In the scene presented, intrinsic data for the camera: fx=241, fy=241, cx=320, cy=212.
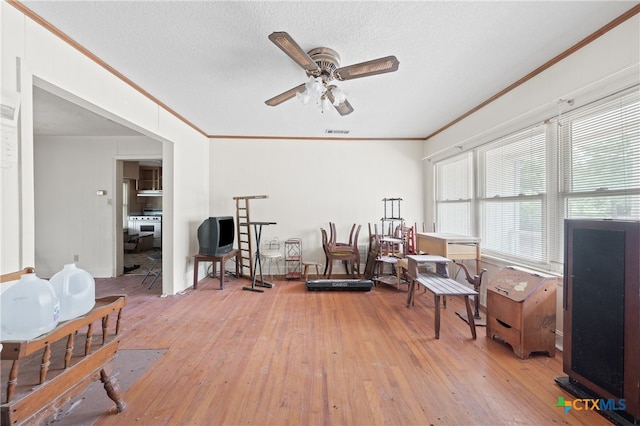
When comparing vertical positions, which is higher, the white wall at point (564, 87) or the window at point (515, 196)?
the white wall at point (564, 87)

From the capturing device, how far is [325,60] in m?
2.04

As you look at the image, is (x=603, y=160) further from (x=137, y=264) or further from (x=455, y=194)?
(x=137, y=264)

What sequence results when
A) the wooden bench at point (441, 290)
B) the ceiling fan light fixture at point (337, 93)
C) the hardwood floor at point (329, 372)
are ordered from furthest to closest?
1. the wooden bench at point (441, 290)
2. the ceiling fan light fixture at point (337, 93)
3. the hardwood floor at point (329, 372)

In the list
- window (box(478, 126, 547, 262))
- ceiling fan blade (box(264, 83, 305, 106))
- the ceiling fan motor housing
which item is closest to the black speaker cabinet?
window (box(478, 126, 547, 262))

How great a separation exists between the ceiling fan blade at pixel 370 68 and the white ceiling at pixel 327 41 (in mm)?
275

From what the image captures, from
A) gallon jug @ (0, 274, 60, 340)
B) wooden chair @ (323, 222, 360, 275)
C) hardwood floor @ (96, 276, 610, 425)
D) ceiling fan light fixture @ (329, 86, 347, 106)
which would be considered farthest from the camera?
wooden chair @ (323, 222, 360, 275)

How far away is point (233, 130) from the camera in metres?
4.25

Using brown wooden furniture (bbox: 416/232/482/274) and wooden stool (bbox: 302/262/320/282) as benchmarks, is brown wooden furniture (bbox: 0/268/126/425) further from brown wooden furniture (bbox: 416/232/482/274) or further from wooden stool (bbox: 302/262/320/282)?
brown wooden furniture (bbox: 416/232/482/274)

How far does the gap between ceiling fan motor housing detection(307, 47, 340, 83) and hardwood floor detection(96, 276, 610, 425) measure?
2.41 metres

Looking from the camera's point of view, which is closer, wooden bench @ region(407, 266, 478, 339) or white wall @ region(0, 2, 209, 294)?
white wall @ region(0, 2, 209, 294)

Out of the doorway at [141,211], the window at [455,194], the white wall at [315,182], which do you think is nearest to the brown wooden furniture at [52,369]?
the white wall at [315,182]

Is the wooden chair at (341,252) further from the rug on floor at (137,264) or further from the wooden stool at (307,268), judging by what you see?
the rug on floor at (137,264)

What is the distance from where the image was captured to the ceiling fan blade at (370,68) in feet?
5.67

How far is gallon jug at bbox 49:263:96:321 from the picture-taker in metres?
1.24
